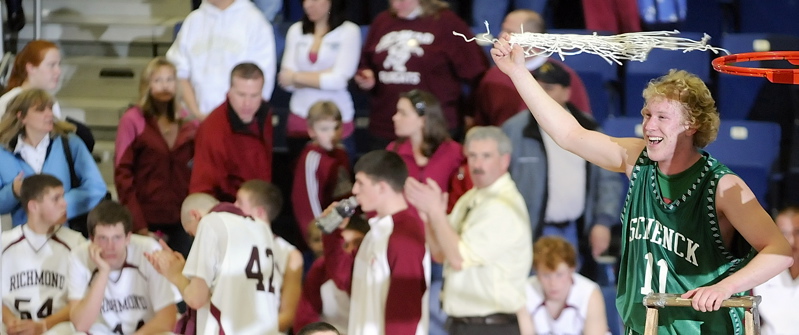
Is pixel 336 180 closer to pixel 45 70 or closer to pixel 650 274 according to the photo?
pixel 45 70

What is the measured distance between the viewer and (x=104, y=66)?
7.18m

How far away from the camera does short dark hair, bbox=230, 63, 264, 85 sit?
236 inches

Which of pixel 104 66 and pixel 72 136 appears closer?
pixel 72 136

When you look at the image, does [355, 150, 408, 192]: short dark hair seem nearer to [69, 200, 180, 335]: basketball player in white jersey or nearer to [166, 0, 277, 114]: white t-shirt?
[166, 0, 277, 114]: white t-shirt

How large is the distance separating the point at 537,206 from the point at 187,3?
3.02 meters

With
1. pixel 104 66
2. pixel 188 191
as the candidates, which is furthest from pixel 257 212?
pixel 104 66

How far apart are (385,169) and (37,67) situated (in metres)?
2.28

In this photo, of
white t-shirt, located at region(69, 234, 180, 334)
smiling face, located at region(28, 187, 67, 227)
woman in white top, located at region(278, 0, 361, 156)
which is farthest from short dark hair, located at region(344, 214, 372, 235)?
smiling face, located at region(28, 187, 67, 227)

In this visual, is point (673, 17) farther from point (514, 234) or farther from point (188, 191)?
Answer: point (188, 191)

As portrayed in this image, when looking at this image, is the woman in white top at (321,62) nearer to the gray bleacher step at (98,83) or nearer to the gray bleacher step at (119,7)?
the gray bleacher step at (98,83)

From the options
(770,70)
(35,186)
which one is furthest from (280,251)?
(770,70)

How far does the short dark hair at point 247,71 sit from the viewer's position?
19.7ft

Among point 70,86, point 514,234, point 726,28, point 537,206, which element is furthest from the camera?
point 70,86

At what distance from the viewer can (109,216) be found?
5719 mm
